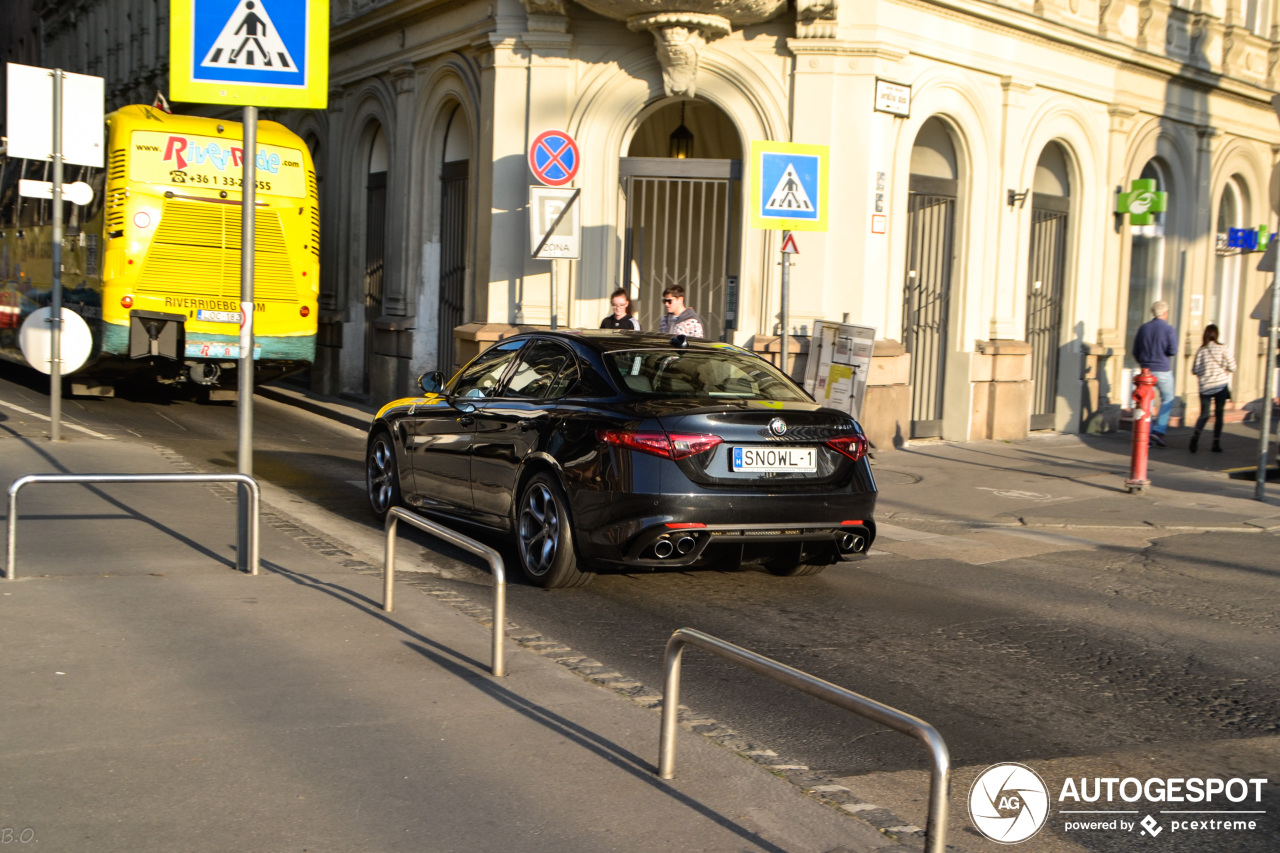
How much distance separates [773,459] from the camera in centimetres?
704

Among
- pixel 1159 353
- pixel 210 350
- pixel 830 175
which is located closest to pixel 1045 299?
pixel 1159 353

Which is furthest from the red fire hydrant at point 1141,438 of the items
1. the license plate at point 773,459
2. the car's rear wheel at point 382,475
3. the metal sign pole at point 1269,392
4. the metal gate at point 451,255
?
the metal gate at point 451,255

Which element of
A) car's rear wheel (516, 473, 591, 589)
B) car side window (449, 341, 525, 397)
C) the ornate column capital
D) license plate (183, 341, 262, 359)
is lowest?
car's rear wheel (516, 473, 591, 589)

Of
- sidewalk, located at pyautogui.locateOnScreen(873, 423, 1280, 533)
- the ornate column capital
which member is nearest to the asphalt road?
sidewalk, located at pyautogui.locateOnScreen(873, 423, 1280, 533)

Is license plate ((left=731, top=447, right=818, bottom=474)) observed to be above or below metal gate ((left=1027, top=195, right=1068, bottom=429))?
below

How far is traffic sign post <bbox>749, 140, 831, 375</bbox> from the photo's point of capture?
39.4 feet

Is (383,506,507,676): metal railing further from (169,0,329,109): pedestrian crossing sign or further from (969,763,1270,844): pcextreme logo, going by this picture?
(169,0,329,109): pedestrian crossing sign

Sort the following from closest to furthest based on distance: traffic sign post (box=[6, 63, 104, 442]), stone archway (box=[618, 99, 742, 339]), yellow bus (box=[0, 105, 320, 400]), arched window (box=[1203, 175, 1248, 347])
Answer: traffic sign post (box=[6, 63, 104, 442]) < yellow bus (box=[0, 105, 320, 400]) < stone archway (box=[618, 99, 742, 339]) < arched window (box=[1203, 175, 1248, 347])

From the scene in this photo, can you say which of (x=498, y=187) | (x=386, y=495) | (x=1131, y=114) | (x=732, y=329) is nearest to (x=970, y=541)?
(x=386, y=495)

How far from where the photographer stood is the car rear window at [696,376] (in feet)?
24.2

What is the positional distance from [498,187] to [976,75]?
6510 millimetres

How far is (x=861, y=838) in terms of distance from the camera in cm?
377

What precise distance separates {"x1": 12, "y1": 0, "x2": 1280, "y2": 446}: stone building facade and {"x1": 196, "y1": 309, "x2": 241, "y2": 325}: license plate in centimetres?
283

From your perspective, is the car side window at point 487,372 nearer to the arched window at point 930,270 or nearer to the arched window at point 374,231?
the arched window at point 930,270
